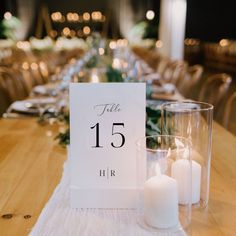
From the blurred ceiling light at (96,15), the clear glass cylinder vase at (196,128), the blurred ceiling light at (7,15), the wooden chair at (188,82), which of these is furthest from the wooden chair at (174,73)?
the blurred ceiling light at (96,15)

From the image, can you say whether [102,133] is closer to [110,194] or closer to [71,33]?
[110,194]

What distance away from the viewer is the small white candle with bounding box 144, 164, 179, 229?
792mm

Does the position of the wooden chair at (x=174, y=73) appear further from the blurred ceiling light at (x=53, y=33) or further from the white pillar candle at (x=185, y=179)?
the blurred ceiling light at (x=53, y=33)

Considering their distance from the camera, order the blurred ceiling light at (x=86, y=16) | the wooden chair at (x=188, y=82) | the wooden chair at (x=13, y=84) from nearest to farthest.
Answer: the wooden chair at (x=13, y=84) → the wooden chair at (x=188, y=82) → the blurred ceiling light at (x=86, y=16)

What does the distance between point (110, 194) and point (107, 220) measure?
0.07m

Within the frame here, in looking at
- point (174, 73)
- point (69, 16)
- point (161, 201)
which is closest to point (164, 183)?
point (161, 201)

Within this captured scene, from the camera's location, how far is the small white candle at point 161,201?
79 centimetres

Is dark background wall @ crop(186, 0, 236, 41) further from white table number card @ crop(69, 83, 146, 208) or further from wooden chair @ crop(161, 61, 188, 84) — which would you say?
white table number card @ crop(69, 83, 146, 208)

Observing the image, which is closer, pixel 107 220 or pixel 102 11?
pixel 107 220

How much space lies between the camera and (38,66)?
5.11 meters

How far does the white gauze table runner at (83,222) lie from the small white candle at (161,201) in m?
0.03

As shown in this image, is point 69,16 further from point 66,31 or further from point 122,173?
point 122,173

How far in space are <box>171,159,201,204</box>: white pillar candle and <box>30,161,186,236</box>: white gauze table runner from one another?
11cm

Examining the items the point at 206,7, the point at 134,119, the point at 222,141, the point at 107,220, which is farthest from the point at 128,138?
the point at 206,7
